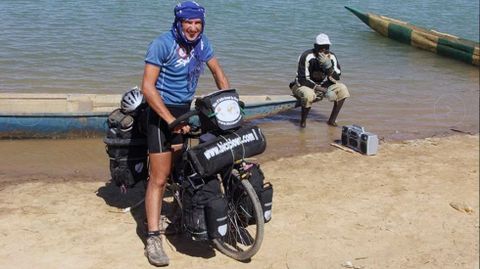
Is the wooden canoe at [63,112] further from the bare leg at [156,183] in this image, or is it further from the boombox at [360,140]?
the bare leg at [156,183]

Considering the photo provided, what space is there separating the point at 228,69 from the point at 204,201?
9.37 meters

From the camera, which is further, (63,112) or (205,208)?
(63,112)

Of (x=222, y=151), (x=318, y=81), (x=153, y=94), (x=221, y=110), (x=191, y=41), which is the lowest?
(x=318, y=81)

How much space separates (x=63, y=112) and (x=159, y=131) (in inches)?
161

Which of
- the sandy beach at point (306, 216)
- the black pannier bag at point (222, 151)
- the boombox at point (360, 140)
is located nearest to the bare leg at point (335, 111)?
the boombox at point (360, 140)

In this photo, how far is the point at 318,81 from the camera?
9.41m

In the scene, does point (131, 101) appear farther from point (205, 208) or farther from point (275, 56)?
point (275, 56)

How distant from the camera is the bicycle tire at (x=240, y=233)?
4.30 m

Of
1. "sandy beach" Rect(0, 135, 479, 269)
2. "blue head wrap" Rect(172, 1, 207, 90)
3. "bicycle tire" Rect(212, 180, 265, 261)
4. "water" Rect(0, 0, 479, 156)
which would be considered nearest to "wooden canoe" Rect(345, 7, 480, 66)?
"water" Rect(0, 0, 479, 156)

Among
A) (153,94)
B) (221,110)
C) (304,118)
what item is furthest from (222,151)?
(304,118)

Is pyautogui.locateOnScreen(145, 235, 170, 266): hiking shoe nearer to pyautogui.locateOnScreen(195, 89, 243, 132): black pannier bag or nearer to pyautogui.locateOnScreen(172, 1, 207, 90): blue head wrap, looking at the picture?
pyautogui.locateOnScreen(195, 89, 243, 132): black pannier bag

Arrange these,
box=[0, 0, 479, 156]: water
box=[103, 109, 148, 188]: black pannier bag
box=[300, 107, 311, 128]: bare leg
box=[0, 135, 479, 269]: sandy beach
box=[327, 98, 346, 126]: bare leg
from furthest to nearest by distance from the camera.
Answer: box=[0, 0, 479, 156]: water
box=[327, 98, 346, 126]: bare leg
box=[300, 107, 311, 128]: bare leg
box=[103, 109, 148, 188]: black pannier bag
box=[0, 135, 479, 269]: sandy beach

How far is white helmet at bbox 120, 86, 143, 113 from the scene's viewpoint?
490cm

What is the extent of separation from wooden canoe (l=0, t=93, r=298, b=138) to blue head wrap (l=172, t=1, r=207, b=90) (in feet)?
13.2
